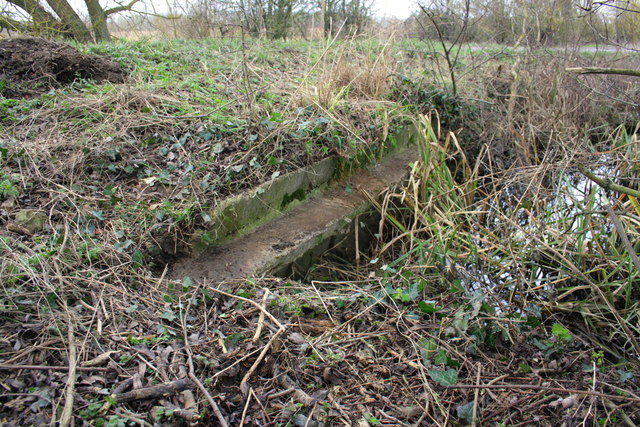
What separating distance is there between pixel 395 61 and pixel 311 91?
86.2 inches

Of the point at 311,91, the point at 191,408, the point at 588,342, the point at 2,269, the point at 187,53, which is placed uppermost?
the point at 187,53

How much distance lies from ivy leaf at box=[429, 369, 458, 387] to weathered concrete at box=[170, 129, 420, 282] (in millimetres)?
1263

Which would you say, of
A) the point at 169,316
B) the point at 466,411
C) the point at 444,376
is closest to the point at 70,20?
the point at 169,316

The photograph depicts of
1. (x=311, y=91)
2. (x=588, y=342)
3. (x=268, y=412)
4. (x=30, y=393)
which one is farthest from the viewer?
(x=311, y=91)

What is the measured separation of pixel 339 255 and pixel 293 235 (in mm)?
592

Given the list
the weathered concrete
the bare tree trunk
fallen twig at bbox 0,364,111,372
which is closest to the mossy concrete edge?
the weathered concrete

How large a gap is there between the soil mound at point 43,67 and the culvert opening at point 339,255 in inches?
106

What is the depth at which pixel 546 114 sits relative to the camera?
501cm

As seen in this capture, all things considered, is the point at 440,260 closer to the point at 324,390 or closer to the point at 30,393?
the point at 324,390

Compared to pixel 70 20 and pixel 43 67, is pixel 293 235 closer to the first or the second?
pixel 43 67

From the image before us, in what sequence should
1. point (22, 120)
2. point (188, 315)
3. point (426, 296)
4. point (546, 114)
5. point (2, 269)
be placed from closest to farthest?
point (2, 269), point (188, 315), point (426, 296), point (22, 120), point (546, 114)

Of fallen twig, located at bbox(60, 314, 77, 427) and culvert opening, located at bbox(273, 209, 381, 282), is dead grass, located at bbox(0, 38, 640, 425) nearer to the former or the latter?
fallen twig, located at bbox(60, 314, 77, 427)

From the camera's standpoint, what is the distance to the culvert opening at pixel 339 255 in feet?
11.0

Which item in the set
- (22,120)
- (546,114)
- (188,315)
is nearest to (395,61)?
(546,114)
